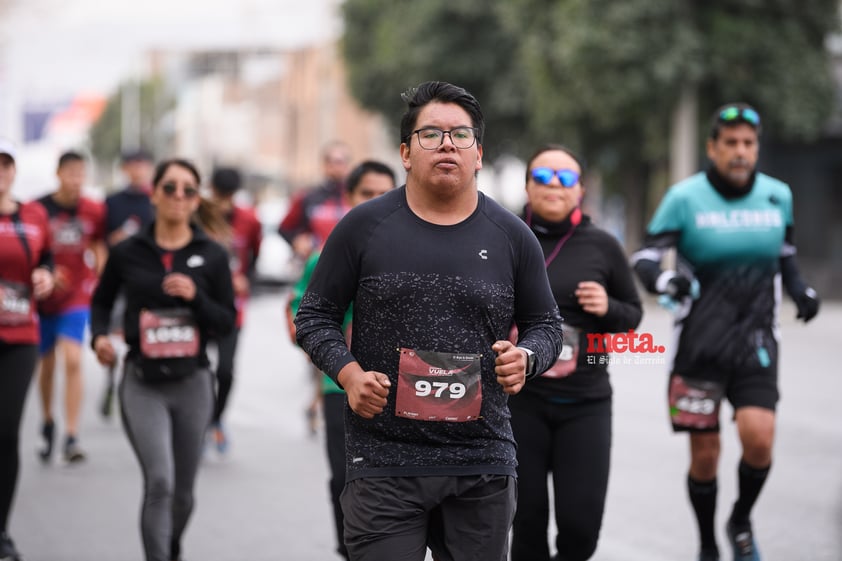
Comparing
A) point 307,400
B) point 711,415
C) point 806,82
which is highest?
point 806,82

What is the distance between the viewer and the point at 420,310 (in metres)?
4.02

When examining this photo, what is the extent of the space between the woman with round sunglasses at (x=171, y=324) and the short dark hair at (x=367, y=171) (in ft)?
2.31

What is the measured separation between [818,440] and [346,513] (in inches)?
283

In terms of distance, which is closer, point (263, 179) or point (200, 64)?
point (263, 179)

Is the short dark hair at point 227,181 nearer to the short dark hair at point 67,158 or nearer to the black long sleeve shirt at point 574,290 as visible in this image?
the short dark hair at point 67,158

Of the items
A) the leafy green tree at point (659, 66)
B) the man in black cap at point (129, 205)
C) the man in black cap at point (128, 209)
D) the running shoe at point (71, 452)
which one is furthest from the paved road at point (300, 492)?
the leafy green tree at point (659, 66)

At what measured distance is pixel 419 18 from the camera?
3988cm

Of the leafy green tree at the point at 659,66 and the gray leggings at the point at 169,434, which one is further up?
the leafy green tree at the point at 659,66

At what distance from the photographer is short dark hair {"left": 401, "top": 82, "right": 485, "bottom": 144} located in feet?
13.4

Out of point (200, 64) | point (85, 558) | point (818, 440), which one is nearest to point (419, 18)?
point (818, 440)

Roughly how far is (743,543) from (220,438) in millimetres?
4855

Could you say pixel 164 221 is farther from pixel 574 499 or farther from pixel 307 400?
pixel 307 400

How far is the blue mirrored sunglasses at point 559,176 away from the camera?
18.3ft

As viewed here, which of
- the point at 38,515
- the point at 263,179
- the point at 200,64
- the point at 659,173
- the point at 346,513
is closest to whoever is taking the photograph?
the point at 346,513
